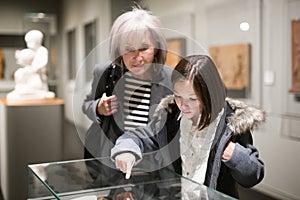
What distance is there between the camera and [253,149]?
1173mm

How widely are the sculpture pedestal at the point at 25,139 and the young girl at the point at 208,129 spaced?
140 cm

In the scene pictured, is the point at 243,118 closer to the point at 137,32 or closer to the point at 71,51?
the point at 137,32

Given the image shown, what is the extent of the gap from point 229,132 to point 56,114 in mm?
1625

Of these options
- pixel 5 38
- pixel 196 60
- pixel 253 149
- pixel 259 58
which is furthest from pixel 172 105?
pixel 5 38

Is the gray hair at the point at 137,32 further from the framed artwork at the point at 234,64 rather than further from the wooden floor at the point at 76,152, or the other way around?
the framed artwork at the point at 234,64

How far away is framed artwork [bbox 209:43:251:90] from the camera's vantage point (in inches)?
A: 104

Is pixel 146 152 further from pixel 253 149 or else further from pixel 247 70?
pixel 247 70

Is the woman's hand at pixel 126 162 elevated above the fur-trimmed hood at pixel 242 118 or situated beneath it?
situated beneath

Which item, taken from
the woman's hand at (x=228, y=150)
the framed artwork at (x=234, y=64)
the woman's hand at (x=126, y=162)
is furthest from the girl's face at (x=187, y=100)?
the framed artwork at (x=234, y=64)

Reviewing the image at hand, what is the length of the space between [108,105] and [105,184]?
0.83 ft

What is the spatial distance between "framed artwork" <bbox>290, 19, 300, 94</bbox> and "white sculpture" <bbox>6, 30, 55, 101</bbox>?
147cm

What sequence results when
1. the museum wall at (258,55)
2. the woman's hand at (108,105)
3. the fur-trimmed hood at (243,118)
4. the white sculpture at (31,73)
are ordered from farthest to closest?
the white sculpture at (31,73) → the museum wall at (258,55) → the woman's hand at (108,105) → the fur-trimmed hood at (243,118)

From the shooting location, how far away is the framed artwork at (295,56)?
203 centimetres

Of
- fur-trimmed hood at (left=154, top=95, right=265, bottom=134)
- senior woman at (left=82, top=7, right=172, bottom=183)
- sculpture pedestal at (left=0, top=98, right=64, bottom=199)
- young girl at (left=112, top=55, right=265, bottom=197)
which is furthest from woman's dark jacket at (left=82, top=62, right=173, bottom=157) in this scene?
sculpture pedestal at (left=0, top=98, right=64, bottom=199)
